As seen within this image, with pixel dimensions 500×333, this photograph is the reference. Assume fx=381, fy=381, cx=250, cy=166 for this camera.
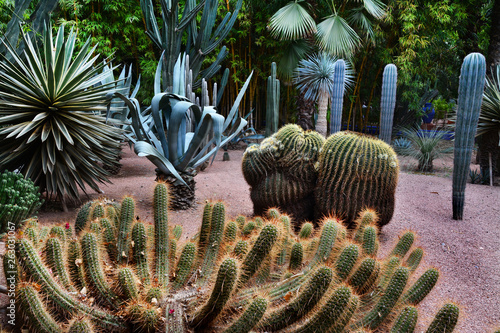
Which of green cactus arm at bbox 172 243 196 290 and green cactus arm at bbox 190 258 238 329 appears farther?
green cactus arm at bbox 172 243 196 290

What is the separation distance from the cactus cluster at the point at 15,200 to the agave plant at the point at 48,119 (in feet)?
1.31

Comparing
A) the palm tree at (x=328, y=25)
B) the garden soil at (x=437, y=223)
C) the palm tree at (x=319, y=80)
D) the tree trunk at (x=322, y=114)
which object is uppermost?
the palm tree at (x=328, y=25)

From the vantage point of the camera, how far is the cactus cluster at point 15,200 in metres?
2.96

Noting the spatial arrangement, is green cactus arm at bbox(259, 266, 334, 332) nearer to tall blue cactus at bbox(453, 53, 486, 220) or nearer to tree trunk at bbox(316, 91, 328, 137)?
tall blue cactus at bbox(453, 53, 486, 220)

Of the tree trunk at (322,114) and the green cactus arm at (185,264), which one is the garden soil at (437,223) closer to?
the green cactus arm at (185,264)

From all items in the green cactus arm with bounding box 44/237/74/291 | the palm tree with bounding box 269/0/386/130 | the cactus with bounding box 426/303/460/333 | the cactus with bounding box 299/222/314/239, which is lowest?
the cactus with bounding box 426/303/460/333

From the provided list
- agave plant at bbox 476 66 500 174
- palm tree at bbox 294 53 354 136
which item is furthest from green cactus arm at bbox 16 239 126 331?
palm tree at bbox 294 53 354 136

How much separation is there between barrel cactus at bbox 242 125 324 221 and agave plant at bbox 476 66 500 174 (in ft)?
12.9

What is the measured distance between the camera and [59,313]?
168 cm

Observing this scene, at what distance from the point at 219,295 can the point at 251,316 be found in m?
0.17

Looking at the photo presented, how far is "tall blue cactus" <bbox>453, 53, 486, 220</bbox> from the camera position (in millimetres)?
4492

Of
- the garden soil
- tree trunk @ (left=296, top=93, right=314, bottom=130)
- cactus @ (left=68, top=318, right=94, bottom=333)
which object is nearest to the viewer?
cactus @ (left=68, top=318, right=94, bottom=333)

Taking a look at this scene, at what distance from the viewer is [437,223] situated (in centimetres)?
439

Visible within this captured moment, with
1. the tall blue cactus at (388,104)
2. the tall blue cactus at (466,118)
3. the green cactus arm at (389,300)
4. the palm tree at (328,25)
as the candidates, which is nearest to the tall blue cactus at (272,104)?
the palm tree at (328,25)
